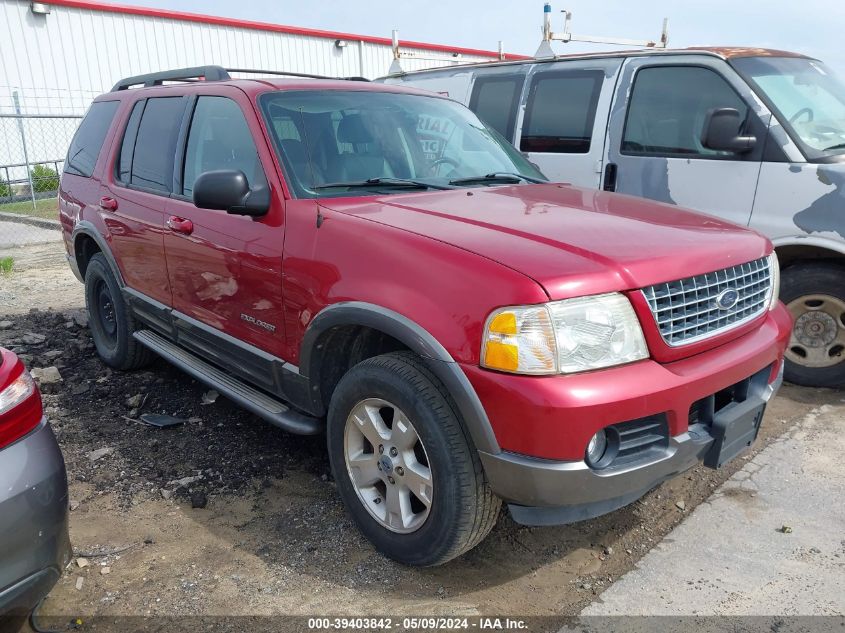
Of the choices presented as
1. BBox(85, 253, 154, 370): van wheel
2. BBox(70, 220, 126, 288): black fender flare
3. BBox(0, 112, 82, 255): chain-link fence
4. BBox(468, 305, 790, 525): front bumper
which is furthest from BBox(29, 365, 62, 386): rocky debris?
BBox(0, 112, 82, 255): chain-link fence

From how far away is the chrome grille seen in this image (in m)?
2.42

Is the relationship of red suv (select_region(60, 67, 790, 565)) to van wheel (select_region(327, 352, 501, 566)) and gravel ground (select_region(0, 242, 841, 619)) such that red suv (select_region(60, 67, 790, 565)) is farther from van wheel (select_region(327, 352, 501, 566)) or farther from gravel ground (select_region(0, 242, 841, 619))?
gravel ground (select_region(0, 242, 841, 619))

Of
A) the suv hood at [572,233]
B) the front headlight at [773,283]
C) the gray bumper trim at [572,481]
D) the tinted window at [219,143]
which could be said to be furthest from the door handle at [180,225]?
the front headlight at [773,283]

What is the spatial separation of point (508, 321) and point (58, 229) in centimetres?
1139

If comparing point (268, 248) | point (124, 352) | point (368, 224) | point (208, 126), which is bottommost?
point (124, 352)

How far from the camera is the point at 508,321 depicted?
2250mm

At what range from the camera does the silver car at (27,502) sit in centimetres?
202

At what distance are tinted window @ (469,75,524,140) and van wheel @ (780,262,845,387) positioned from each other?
262 cm

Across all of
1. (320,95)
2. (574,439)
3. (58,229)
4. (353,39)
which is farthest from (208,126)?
(353,39)

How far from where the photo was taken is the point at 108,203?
4.56 metres

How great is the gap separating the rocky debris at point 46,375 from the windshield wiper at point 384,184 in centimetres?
282

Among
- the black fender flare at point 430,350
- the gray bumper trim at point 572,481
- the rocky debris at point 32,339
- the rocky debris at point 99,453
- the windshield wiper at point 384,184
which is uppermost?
the windshield wiper at point 384,184

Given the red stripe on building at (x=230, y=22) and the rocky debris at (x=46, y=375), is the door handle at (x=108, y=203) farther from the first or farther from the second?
the red stripe on building at (x=230, y=22)

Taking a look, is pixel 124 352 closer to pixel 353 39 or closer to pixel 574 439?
pixel 574 439
